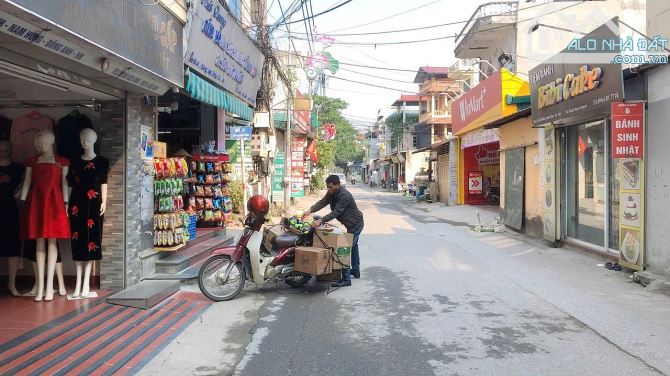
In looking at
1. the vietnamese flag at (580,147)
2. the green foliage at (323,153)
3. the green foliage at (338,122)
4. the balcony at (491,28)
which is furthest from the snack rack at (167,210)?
the green foliage at (338,122)

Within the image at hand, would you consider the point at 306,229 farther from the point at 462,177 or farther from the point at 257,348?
the point at 462,177

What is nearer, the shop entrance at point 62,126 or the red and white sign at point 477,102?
the shop entrance at point 62,126

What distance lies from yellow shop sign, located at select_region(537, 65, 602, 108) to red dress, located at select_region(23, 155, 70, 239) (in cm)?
830

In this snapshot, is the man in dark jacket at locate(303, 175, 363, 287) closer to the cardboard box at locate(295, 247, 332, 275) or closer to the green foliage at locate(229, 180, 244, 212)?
the cardboard box at locate(295, 247, 332, 275)

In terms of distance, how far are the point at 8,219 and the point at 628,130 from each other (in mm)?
8685

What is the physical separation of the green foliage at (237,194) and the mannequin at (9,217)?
29.0 feet

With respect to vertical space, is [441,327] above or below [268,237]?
below

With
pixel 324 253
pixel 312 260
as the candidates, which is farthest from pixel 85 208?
pixel 324 253

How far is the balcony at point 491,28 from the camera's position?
67.8 feet

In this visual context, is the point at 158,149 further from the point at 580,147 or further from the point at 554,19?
the point at 554,19

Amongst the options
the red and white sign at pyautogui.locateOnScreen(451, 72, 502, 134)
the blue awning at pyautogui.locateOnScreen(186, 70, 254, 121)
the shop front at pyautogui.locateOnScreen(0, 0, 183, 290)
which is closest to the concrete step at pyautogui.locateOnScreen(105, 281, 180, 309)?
the shop front at pyautogui.locateOnScreen(0, 0, 183, 290)

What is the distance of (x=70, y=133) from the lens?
653 centimetres

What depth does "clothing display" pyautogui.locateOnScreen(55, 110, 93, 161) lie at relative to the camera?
21.3 feet

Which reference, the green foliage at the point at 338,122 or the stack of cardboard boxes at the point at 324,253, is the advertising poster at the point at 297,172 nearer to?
the stack of cardboard boxes at the point at 324,253
